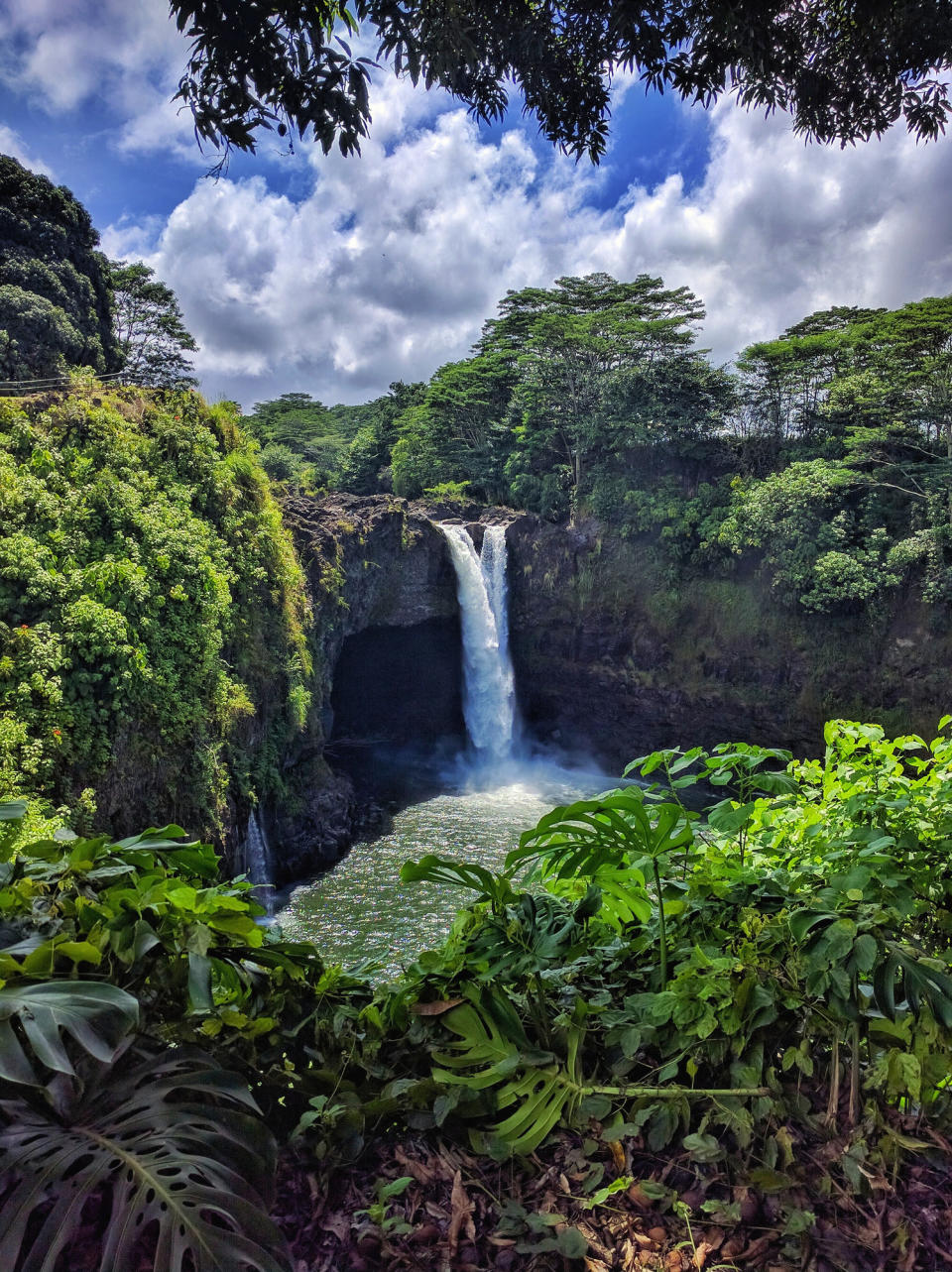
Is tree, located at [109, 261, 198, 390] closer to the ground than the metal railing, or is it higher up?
higher up

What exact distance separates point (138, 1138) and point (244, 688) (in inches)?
377

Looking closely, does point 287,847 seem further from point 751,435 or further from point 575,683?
point 751,435

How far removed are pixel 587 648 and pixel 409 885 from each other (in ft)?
32.8

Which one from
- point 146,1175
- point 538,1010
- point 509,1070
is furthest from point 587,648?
point 146,1175

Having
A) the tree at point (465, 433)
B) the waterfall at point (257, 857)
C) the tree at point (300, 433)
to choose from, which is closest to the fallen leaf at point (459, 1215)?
the waterfall at point (257, 857)

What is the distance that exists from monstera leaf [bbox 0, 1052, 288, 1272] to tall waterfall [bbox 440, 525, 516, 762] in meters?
17.9

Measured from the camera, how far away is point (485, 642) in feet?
63.3

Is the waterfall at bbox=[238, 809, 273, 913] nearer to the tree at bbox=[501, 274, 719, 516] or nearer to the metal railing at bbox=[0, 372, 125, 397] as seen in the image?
the metal railing at bbox=[0, 372, 125, 397]

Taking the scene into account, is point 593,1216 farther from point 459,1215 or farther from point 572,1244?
point 459,1215

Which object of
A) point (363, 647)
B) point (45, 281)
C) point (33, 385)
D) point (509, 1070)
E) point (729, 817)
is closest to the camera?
point (509, 1070)

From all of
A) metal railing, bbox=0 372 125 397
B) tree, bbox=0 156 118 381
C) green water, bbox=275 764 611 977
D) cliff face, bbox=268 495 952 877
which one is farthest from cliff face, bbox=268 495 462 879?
tree, bbox=0 156 118 381

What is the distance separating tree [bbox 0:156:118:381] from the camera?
14.4m

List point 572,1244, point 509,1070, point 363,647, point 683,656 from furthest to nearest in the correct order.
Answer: point 363,647, point 683,656, point 509,1070, point 572,1244

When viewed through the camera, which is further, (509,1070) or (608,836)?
(608,836)
